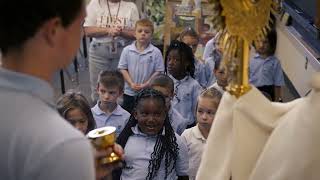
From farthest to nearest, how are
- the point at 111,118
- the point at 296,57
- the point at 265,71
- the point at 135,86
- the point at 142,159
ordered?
1. the point at 296,57
2. the point at 265,71
3. the point at 135,86
4. the point at 111,118
5. the point at 142,159

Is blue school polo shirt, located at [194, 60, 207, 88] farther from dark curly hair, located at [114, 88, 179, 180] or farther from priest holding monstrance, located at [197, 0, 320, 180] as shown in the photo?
priest holding monstrance, located at [197, 0, 320, 180]

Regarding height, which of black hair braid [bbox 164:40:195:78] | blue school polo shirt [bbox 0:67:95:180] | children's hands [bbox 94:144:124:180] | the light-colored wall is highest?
blue school polo shirt [bbox 0:67:95:180]

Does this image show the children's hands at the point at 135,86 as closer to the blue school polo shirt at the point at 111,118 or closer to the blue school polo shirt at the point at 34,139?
the blue school polo shirt at the point at 111,118

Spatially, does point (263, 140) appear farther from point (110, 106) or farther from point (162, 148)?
point (110, 106)

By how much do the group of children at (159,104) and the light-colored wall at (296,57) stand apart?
0.27 metres

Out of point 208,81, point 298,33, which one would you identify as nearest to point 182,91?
point 208,81

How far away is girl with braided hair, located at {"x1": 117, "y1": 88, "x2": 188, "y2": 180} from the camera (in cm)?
226

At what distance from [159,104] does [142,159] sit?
0.27 meters

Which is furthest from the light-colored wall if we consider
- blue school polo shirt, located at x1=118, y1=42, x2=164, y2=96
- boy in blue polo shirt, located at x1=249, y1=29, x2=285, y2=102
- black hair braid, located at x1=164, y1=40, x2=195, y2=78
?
blue school polo shirt, located at x1=118, y1=42, x2=164, y2=96

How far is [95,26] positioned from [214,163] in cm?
265

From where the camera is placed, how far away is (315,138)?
1.13 meters

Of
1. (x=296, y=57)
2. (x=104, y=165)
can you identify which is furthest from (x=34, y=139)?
(x=296, y=57)

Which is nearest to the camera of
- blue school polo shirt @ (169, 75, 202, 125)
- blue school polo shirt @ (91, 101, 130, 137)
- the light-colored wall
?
blue school polo shirt @ (91, 101, 130, 137)

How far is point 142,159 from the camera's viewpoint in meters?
2.26
